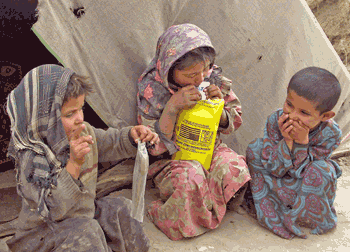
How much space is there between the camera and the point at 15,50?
2.37 m

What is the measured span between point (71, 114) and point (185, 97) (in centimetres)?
72

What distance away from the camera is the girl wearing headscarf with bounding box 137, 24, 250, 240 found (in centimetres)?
204

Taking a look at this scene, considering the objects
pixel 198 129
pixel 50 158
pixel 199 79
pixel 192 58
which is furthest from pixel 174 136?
pixel 50 158

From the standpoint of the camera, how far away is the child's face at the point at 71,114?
4.99 feet

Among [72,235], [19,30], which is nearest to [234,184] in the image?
[72,235]

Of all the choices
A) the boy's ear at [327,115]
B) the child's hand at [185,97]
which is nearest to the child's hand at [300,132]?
the boy's ear at [327,115]

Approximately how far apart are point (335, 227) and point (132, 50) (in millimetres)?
1762

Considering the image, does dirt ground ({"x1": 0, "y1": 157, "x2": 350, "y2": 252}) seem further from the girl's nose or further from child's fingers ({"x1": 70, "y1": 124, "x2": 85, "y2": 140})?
the girl's nose

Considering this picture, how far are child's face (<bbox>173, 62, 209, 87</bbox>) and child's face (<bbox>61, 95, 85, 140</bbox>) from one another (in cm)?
72

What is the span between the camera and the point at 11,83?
243 cm

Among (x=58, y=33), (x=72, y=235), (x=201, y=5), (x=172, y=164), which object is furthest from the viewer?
(x=201, y=5)

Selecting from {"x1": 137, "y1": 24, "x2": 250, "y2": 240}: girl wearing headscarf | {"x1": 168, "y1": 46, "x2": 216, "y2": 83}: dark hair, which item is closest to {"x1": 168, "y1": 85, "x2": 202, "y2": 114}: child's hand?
{"x1": 137, "y1": 24, "x2": 250, "y2": 240}: girl wearing headscarf

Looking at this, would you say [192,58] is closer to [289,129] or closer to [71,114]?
[289,129]

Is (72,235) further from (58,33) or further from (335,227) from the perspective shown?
(335,227)
